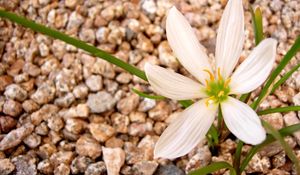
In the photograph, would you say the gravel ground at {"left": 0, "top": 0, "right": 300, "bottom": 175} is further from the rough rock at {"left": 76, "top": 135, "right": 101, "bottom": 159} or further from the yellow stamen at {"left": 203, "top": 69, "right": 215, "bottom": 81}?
the yellow stamen at {"left": 203, "top": 69, "right": 215, "bottom": 81}

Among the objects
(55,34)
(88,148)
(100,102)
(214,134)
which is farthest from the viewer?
(100,102)

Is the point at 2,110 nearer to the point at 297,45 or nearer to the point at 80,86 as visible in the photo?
the point at 80,86

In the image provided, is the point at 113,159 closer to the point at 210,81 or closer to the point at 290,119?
the point at 210,81

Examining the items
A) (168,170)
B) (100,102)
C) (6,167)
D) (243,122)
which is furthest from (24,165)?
(243,122)

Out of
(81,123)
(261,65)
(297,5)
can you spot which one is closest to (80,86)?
(81,123)

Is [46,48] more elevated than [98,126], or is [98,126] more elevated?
[46,48]

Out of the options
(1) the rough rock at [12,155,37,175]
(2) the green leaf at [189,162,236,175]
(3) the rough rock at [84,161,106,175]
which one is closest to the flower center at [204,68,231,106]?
(2) the green leaf at [189,162,236,175]
